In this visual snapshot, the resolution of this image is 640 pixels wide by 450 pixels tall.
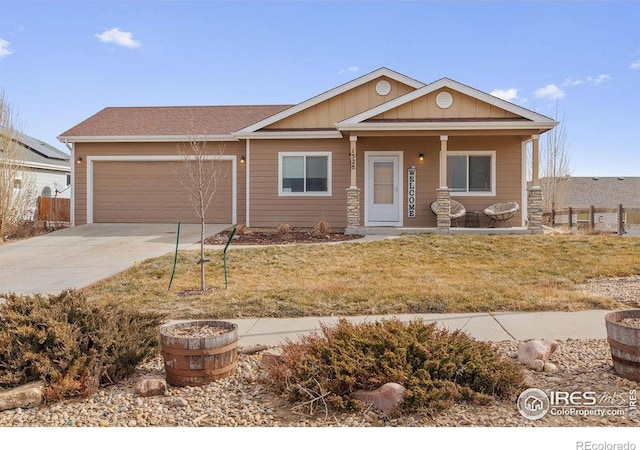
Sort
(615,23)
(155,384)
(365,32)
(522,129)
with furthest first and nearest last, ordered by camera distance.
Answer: (522,129) < (365,32) < (615,23) < (155,384)

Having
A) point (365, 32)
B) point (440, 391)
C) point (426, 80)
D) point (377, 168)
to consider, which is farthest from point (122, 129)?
point (440, 391)

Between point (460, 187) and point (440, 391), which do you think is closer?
point (440, 391)

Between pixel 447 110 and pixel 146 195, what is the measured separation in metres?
10.00

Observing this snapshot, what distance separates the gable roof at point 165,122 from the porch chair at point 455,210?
22.3 ft

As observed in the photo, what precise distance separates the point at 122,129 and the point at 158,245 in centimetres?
650

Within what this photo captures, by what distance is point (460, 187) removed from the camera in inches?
600

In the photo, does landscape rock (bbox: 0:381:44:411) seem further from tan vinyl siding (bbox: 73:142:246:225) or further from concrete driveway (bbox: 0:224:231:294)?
tan vinyl siding (bbox: 73:142:246:225)

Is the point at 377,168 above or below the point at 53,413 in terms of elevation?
above

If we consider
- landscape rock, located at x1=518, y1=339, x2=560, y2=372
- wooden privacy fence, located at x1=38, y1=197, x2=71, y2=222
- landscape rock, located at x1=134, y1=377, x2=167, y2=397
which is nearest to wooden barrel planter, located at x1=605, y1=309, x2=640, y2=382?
landscape rock, located at x1=518, y1=339, x2=560, y2=372

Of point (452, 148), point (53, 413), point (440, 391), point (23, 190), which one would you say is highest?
point (452, 148)

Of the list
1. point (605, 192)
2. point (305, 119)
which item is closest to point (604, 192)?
point (605, 192)

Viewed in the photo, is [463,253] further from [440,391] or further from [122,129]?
[122,129]

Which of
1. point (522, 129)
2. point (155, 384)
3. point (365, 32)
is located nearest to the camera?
point (155, 384)

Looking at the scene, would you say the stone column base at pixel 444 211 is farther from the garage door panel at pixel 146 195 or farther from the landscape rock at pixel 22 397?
the landscape rock at pixel 22 397
